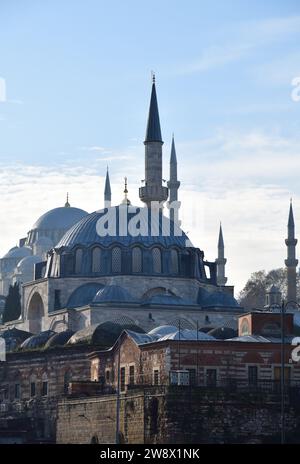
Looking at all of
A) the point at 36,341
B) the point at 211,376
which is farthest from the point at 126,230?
the point at 211,376

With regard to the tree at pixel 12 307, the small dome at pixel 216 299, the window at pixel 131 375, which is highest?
the tree at pixel 12 307

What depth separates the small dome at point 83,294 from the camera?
7825cm

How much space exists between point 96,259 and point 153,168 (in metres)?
7.95

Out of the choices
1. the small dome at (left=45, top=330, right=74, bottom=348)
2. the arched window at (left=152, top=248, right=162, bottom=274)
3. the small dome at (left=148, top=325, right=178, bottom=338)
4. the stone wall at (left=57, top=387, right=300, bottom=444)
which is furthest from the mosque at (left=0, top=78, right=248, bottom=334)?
the stone wall at (left=57, top=387, right=300, bottom=444)

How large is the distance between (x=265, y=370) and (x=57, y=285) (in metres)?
24.2

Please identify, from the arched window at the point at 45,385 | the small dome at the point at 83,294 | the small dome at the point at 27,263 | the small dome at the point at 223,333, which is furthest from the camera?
the small dome at the point at 27,263

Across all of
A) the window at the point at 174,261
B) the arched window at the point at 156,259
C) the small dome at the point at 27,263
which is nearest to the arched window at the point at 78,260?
the arched window at the point at 156,259

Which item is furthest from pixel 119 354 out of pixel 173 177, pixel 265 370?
pixel 173 177

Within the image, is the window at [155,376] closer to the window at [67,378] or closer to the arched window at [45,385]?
the window at [67,378]

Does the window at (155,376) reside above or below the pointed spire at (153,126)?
below

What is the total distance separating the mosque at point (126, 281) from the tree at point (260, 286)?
40450 mm

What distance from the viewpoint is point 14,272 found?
413ft

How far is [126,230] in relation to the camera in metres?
79.3

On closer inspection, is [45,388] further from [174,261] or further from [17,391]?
[174,261]
